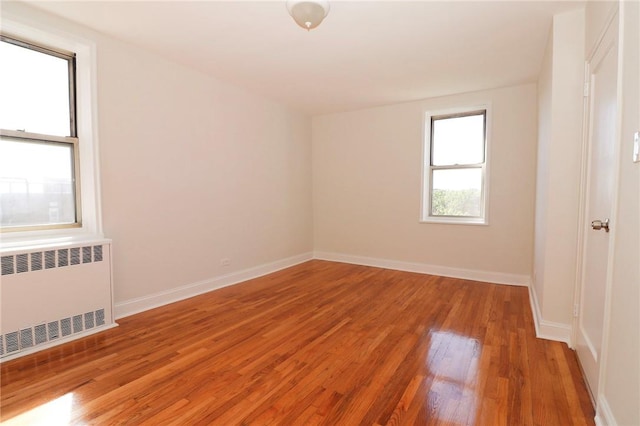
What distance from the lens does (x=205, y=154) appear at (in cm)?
384

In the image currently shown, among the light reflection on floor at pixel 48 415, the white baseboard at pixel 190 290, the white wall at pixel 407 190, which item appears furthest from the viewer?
the white wall at pixel 407 190

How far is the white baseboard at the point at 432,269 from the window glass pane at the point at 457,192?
2.77ft

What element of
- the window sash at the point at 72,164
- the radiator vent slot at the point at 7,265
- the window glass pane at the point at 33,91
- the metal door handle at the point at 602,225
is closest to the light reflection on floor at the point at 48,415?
the radiator vent slot at the point at 7,265

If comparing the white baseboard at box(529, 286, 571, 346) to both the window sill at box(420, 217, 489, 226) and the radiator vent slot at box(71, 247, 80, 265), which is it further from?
the radiator vent slot at box(71, 247, 80, 265)

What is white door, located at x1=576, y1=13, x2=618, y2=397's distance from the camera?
68.9 inches

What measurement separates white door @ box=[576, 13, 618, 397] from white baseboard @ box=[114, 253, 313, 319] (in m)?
3.65

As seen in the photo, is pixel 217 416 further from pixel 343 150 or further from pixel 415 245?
pixel 343 150

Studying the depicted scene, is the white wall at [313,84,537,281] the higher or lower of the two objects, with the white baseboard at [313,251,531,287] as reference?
higher

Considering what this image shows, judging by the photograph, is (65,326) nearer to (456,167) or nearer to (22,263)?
(22,263)

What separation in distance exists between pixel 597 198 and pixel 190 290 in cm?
387

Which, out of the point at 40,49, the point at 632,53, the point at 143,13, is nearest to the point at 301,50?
the point at 143,13

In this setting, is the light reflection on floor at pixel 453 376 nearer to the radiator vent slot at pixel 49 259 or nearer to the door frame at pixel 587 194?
the door frame at pixel 587 194

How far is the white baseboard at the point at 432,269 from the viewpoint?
4.24 m

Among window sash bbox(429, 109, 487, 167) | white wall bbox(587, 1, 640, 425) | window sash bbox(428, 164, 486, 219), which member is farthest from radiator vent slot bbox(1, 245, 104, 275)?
window sash bbox(429, 109, 487, 167)
